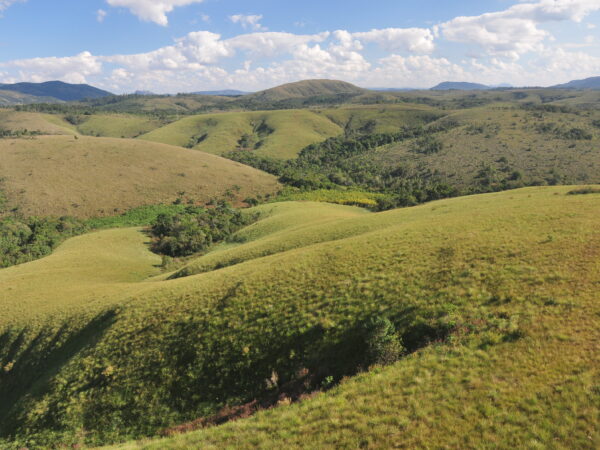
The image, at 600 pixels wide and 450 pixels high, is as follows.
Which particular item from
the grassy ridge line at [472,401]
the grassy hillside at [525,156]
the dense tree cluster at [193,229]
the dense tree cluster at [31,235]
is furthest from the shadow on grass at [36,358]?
the grassy hillside at [525,156]

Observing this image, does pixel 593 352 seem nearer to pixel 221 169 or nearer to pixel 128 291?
pixel 128 291

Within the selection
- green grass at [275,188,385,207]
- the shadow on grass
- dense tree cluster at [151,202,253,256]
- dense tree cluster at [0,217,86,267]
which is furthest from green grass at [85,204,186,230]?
the shadow on grass

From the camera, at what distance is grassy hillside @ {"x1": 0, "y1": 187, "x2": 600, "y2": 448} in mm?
12156

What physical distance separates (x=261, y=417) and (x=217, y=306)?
12439 millimetres

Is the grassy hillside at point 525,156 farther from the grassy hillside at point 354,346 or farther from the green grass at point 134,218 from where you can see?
the green grass at point 134,218

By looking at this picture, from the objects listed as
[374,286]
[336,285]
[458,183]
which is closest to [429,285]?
[374,286]

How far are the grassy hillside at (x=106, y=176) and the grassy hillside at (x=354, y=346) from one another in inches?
3360

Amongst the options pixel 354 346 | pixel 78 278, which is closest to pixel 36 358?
pixel 78 278

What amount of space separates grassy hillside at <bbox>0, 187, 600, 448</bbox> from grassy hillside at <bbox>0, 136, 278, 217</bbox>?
85.3m

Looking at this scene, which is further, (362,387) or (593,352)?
(362,387)

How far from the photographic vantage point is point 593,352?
13.2 meters

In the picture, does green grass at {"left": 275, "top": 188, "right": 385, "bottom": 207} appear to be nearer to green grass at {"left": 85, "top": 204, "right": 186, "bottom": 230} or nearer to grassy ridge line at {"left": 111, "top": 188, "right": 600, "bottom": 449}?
green grass at {"left": 85, "top": 204, "right": 186, "bottom": 230}

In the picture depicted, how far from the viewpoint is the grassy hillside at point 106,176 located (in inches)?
4259

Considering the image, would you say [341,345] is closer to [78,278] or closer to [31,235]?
[78,278]
